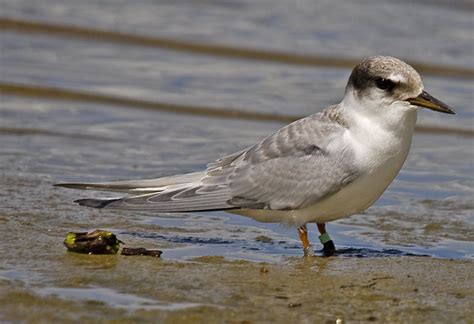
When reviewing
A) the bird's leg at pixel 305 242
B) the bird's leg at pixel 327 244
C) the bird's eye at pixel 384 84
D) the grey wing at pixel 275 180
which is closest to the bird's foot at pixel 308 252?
the bird's leg at pixel 305 242

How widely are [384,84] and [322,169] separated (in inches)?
21.3

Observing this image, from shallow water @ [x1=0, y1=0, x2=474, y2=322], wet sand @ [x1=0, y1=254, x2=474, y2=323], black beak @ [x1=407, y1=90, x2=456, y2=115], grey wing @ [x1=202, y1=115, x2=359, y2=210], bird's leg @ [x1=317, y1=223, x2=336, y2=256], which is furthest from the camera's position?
bird's leg @ [x1=317, y1=223, x2=336, y2=256]

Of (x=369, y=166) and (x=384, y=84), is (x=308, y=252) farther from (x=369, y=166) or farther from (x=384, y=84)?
(x=384, y=84)

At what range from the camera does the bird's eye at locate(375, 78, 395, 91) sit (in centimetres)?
575

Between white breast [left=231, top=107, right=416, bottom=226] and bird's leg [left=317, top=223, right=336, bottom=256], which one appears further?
bird's leg [left=317, top=223, right=336, bottom=256]

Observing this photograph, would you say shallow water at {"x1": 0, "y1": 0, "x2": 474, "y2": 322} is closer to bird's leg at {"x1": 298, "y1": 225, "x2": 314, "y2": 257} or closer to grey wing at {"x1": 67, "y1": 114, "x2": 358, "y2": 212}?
bird's leg at {"x1": 298, "y1": 225, "x2": 314, "y2": 257}

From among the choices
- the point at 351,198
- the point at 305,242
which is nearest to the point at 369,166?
the point at 351,198

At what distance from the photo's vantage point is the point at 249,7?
13.3 metres

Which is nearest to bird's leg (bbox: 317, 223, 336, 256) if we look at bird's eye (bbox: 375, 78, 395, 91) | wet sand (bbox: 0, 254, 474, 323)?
wet sand (bbox: 0, 254, 474, 323)

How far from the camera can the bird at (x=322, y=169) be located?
5750mm

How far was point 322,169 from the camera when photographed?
5855 millimetres

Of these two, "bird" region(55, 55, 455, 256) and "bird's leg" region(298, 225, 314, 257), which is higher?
"bird" region(55, 55, 455, 256)

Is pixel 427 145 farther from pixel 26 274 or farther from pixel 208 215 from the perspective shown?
pixel 26 274

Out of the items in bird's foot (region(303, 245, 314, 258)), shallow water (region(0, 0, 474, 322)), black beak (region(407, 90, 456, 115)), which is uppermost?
black beak (region(407, 90, 456, 115))
